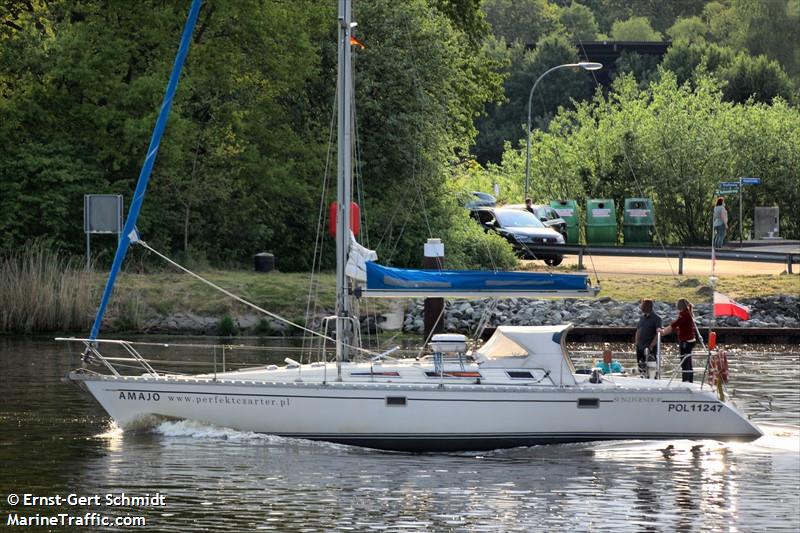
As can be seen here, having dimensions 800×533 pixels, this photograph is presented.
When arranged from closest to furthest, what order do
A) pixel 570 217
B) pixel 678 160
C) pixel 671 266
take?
pixel 671 266, pixel 570 217, pixel 678 160

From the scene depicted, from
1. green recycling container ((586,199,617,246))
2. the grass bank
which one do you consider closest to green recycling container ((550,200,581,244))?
green recycling container ((586,199,617,246))

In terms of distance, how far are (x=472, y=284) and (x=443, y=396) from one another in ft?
7.24

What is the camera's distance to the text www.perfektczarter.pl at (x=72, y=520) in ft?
65.4

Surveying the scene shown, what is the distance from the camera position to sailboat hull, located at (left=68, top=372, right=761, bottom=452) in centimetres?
2528

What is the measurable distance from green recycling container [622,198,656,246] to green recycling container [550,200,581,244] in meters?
2.16

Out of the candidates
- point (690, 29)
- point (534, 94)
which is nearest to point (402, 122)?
point (534, 94)

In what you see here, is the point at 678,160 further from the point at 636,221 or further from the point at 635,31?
the point at 635,31

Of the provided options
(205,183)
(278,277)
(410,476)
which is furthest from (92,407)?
(205,183)

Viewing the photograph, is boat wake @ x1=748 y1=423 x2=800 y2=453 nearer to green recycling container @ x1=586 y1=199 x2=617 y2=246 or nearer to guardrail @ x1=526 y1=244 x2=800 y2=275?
guardrail @ x1=526 y1=244 x2=800 y2=275

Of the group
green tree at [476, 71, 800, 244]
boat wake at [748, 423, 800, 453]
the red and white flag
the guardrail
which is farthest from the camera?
green tree at [476, 71, 800, 244]

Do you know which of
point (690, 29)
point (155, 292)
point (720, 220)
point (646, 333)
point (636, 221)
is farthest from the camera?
point (690, 29)

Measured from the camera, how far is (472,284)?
1035 inches

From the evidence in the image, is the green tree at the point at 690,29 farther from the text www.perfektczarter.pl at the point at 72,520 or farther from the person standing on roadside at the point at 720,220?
the text www.perfektczarter.pl at the point at 72,520

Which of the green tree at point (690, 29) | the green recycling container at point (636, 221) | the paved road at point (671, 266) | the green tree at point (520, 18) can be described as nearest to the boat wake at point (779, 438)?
the paved road at point (671, 266)
